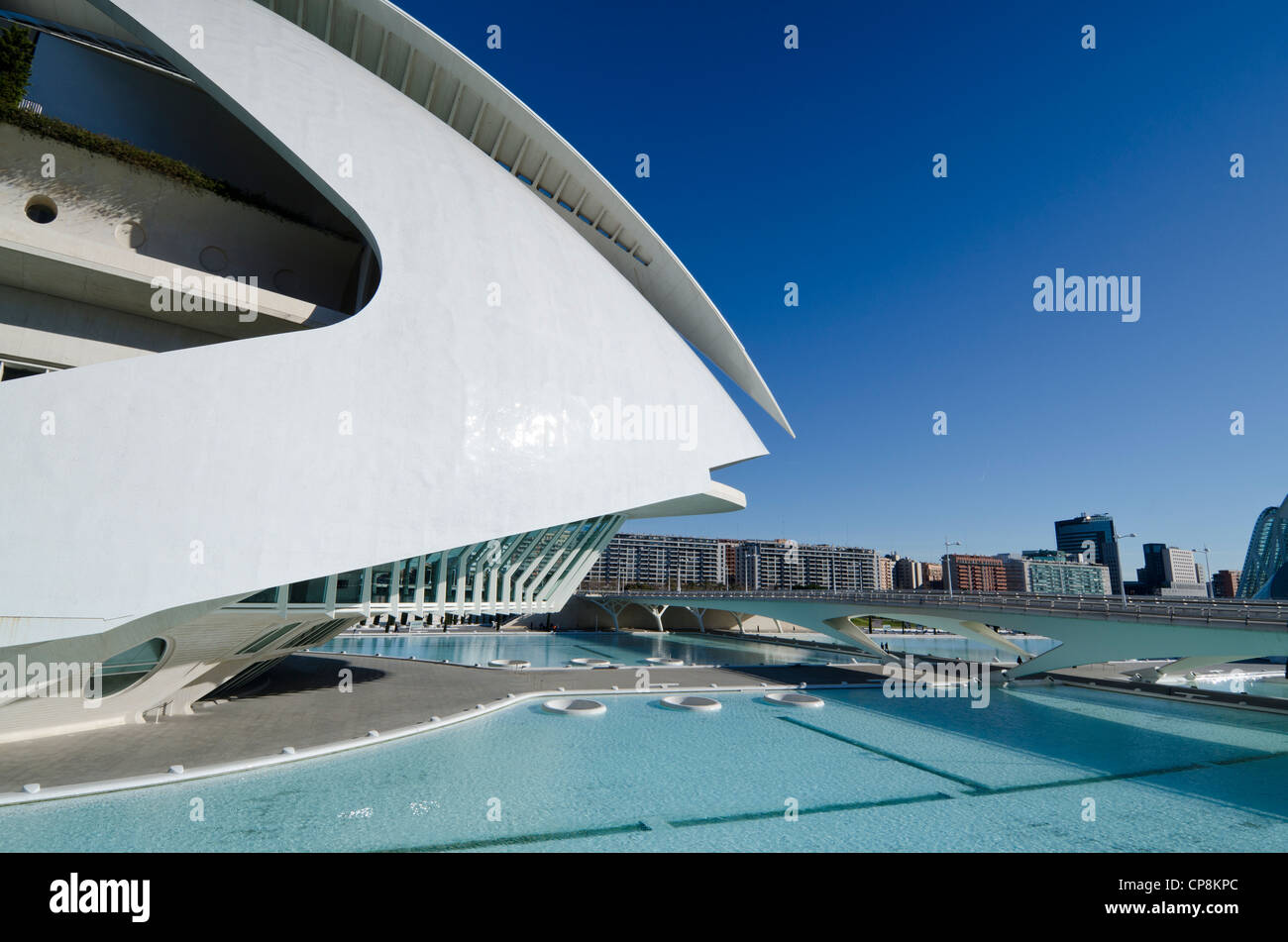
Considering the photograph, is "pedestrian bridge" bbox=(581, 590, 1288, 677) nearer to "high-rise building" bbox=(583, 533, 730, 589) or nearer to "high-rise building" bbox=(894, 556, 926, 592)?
"high-rise building" bbox=(583, 533, 730, 589)

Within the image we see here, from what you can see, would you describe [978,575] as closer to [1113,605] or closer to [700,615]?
[700,615]

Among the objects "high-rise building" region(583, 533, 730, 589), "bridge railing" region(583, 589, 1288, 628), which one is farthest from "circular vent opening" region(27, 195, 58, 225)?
"high-rise building" region(583, 533, 730, 589)

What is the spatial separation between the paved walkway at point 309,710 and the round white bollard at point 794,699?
2.06 m

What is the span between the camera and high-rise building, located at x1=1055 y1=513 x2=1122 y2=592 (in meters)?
130

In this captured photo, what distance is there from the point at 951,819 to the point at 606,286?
10925mm

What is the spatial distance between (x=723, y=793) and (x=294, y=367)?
7.74m

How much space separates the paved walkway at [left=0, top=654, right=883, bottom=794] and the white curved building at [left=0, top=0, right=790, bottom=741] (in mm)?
821

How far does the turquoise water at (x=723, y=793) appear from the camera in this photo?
6758 mm

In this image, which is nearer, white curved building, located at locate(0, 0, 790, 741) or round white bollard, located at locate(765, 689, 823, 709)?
white curved building, located at locate(0, 0, 790, 741)

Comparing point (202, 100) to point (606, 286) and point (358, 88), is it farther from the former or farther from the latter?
point (606, 286)

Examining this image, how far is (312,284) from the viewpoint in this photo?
472 inches
